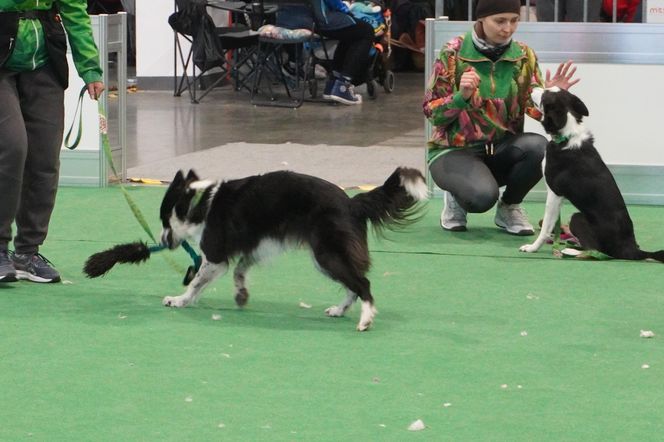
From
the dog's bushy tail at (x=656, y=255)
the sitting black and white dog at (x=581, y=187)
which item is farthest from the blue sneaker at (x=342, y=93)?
the dog's bushy tail at (x=656, y=255)

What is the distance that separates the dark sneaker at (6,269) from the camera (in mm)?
5164

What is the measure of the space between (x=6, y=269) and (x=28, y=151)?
0.51 metres

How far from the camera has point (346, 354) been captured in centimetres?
421

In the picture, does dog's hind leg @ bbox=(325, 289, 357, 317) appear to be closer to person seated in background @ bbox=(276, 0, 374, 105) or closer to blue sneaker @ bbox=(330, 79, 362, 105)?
person seated in background @ bbox=(276, 0, 374, 105)

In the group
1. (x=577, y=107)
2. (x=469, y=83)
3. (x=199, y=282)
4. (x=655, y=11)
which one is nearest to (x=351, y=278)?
(x=199, y=282)

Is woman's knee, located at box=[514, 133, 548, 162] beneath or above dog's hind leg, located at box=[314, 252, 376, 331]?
above

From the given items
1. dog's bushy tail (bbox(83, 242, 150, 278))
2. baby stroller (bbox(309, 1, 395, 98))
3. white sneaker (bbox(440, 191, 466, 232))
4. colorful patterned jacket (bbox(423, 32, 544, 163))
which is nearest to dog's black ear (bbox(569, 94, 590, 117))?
colorful patterned jacket (bbox(423, 32, 544, 163))

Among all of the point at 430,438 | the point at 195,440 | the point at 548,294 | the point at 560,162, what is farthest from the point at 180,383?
the point at 560,162

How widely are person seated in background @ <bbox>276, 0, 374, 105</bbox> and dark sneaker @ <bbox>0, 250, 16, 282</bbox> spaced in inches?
280

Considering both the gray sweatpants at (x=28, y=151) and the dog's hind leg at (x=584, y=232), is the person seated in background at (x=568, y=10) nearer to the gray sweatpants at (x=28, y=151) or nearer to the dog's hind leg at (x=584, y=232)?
the dog's hind leg at (x=584, y=232)

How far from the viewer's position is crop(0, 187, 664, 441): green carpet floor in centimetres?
348

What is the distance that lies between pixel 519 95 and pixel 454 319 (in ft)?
6.48

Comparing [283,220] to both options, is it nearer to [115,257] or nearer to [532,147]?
[115,257]

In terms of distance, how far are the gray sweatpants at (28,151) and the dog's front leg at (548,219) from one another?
230 centimetres
